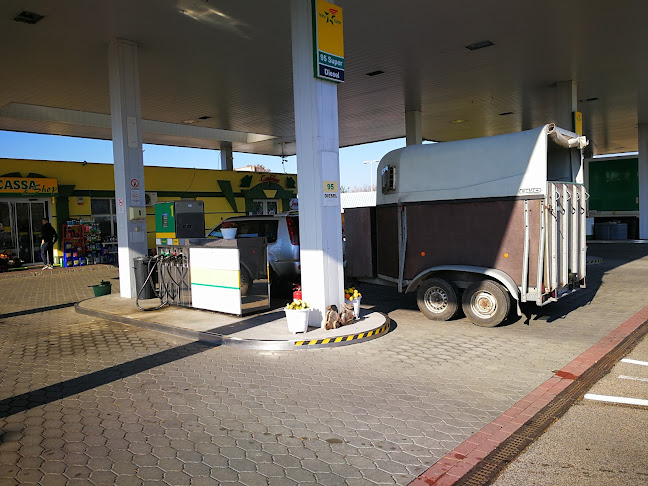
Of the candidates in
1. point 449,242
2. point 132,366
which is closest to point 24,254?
point 132,366

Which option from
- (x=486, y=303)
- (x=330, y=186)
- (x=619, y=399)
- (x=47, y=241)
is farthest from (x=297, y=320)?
(x=47, y=241)

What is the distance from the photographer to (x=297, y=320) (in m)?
7.52

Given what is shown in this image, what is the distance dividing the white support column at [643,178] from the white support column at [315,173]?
2274 cm

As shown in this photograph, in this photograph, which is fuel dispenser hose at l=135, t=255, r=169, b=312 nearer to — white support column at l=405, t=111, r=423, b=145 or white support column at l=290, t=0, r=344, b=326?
white support column at l=290, t=0, r=344, b=326

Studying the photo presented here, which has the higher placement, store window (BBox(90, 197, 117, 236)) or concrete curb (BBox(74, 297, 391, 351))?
store window (BBox(90, 197, 117, 236))

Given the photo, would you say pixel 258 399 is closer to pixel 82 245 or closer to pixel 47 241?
pixel 47 241

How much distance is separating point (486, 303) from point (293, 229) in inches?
175

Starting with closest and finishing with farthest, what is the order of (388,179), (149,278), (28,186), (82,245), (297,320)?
(297,320)
(388,179)
(149,278)
(28,186)
(82,245)

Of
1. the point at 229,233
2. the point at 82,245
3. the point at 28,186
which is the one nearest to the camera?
the point at 229,233

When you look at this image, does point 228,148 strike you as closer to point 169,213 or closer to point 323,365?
point 169,213

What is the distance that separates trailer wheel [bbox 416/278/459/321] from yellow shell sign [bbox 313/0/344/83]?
3.84 m

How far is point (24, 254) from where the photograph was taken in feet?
65.1

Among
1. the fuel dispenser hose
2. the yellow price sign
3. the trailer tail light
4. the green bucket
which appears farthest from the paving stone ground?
the trailer tail light

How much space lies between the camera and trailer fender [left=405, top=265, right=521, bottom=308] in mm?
7922
